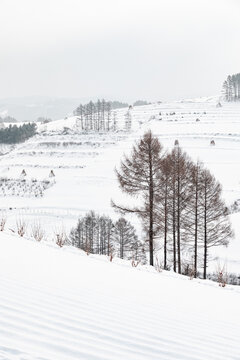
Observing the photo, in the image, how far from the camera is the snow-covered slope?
320 cm

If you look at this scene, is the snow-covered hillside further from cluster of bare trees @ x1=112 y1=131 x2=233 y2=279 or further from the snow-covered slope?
the snow-covered slope

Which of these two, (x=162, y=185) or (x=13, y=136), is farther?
(x=13, y=136)

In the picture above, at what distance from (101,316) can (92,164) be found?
47.2 m

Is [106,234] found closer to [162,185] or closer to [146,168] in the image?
[162,185]

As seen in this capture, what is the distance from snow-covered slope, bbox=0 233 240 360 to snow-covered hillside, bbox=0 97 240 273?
14.2 meters


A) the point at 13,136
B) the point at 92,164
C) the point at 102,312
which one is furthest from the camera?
the point at 13,136

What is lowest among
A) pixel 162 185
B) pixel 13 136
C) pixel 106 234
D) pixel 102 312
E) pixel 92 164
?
pixel 106 234

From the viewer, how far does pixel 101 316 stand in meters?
4.21

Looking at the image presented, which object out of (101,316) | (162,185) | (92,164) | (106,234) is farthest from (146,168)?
(92,164)

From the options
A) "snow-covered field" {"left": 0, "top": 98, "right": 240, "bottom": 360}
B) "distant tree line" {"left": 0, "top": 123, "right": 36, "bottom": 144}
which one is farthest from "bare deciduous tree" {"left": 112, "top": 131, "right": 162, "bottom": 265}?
"distant tree line" {"left": 0, "top": 123, "right": 36, "bottom": 144}

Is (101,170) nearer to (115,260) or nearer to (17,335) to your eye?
(115,260)

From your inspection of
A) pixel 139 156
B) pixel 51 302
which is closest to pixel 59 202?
pixel 139 156

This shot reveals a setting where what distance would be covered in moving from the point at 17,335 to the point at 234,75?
414ft

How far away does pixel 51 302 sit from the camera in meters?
4.36
